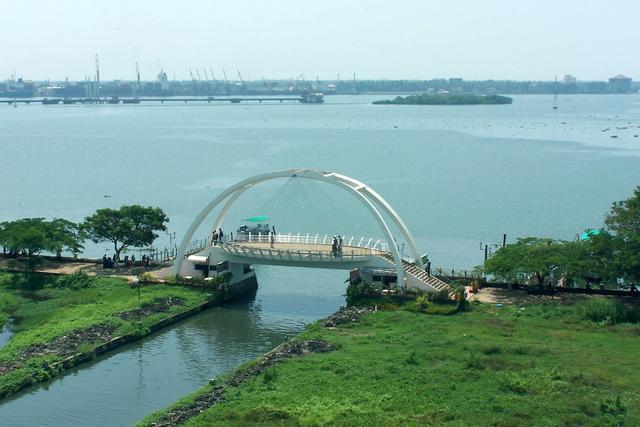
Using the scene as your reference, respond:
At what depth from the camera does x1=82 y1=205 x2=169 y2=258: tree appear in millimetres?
46688

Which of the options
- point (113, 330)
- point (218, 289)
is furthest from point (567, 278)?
point (113, 330)

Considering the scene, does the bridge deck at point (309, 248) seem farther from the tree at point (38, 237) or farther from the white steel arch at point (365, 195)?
the tree at point (38, 237)

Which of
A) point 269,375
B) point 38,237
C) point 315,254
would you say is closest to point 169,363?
point 269,375

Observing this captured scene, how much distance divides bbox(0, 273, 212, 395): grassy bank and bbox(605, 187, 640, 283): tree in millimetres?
19369

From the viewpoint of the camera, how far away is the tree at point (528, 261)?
3906 centimetres

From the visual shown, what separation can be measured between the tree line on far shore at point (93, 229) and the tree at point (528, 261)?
1902cm

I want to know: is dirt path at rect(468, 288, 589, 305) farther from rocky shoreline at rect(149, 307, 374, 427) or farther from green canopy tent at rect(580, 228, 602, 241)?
rocky shoreline at rect(149, 307, 374, 427)

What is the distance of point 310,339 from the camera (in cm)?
3381

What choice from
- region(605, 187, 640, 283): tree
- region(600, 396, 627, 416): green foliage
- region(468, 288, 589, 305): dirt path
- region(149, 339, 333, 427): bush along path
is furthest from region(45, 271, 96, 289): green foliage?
region(600, 396, 627, 416): green foliage

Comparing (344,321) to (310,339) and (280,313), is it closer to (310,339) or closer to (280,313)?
(310,339)

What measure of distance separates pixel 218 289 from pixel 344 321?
8.57m

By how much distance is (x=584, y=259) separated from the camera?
38719mm

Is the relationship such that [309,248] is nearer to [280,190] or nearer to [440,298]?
[440,298]

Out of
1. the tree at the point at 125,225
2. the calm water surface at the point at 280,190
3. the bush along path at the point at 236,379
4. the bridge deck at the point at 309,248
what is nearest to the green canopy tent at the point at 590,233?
the calm water surface at the point at 280,190
